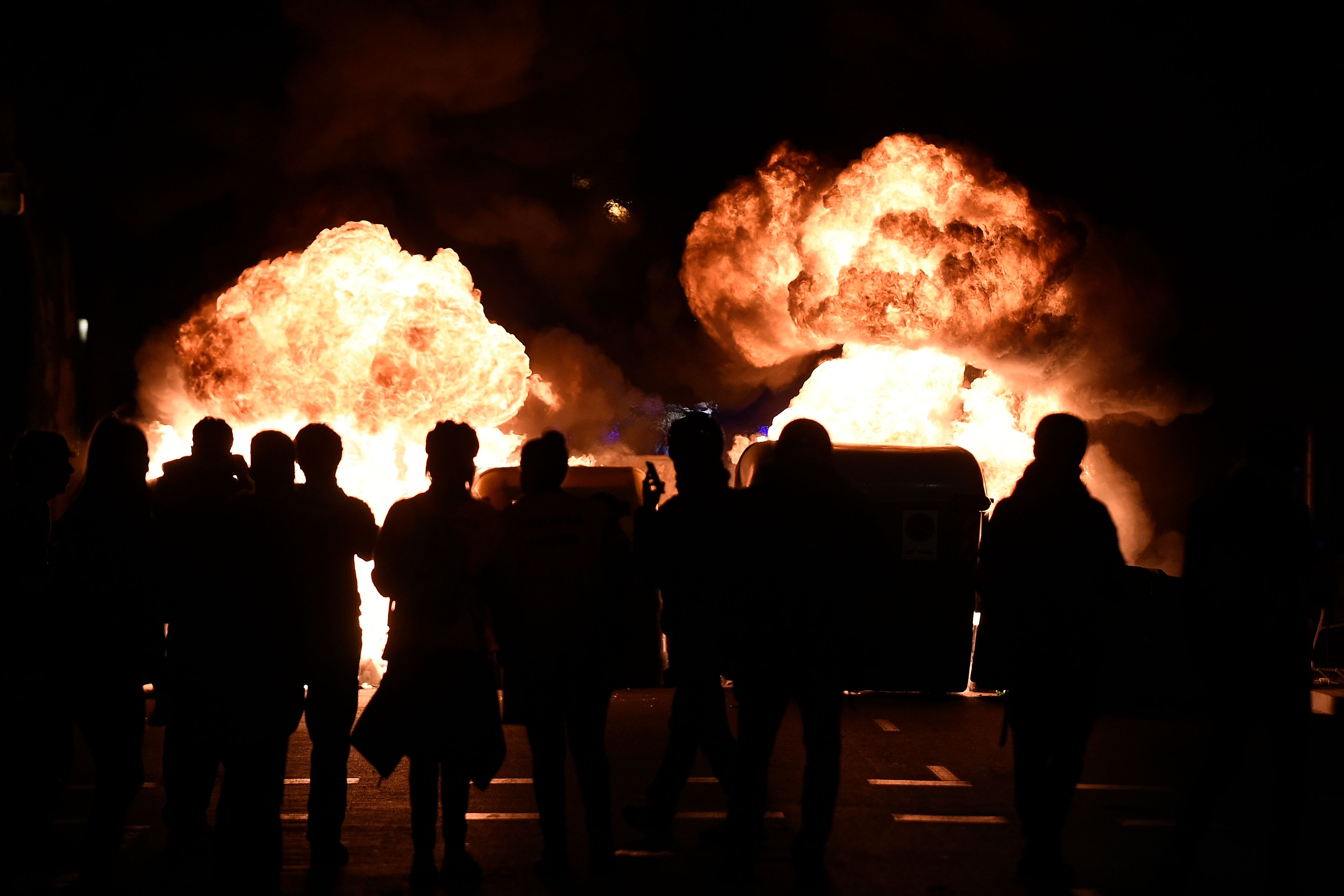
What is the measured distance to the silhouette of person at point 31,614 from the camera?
4.76m

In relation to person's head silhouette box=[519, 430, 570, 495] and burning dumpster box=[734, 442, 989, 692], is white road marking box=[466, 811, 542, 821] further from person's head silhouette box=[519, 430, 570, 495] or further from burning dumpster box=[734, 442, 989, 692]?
burning dumpster box=[734, 442, 989, 692]

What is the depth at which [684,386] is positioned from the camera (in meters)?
21.7

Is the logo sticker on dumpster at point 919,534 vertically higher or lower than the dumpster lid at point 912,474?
lower

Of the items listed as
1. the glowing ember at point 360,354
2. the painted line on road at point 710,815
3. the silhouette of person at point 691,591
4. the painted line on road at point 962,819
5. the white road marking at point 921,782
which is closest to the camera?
the silhouette of person at point 691,591

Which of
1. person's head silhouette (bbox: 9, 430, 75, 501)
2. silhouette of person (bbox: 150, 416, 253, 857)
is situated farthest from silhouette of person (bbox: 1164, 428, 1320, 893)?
person's head silhouette (bbox: 9, 430, 75, 501)

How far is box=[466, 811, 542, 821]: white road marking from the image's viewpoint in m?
6.12

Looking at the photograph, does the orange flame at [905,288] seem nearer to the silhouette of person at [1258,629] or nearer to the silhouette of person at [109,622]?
the silhouette of person at [1258,629]

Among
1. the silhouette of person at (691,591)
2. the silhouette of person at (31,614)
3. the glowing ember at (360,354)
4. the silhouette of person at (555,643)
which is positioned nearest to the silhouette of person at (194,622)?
the silhouette of person at (31,614)

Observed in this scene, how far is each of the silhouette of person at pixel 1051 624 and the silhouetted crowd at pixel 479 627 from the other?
1 centimetres

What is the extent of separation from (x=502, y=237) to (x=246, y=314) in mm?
5685

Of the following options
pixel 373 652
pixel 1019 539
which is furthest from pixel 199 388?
pixel 1019 539

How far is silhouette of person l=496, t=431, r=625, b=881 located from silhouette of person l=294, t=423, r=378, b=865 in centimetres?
62

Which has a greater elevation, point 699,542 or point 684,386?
point 684,386

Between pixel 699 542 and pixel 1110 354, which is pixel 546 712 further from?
pixel 1110 354
